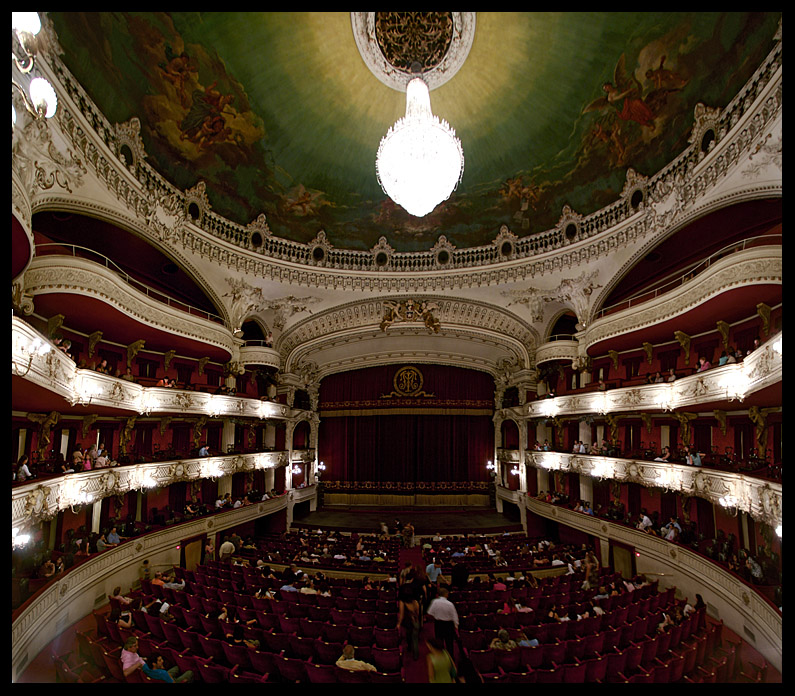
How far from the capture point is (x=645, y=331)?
14281 millimetres

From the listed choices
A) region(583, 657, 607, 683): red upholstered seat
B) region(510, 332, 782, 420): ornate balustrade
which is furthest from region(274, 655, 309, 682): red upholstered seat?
region(510, 332, 782, 420): ornate balustrade

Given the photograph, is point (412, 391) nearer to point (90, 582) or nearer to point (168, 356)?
point (168, 356)

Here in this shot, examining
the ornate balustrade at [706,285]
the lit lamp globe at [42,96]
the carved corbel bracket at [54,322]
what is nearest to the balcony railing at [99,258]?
the carved corbel bracket at [54,322]

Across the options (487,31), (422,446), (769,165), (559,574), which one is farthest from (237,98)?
(422,446)

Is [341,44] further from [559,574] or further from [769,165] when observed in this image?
[559,574]

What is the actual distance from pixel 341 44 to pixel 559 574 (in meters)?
18.3

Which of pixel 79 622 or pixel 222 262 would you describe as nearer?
pixel 79 622

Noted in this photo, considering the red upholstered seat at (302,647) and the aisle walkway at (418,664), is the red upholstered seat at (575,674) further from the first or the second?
the red upholstered seat at (302,647)

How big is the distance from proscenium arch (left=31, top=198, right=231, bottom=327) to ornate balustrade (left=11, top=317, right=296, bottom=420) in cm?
379

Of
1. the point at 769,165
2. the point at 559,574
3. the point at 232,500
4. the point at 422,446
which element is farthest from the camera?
the point at 422,446

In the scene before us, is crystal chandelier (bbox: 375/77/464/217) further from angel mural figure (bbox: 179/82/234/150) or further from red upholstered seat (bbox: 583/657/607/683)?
red upholstered seat (bbox: 583/657/607/683)

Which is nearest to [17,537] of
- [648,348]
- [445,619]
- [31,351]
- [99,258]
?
[31,351]
